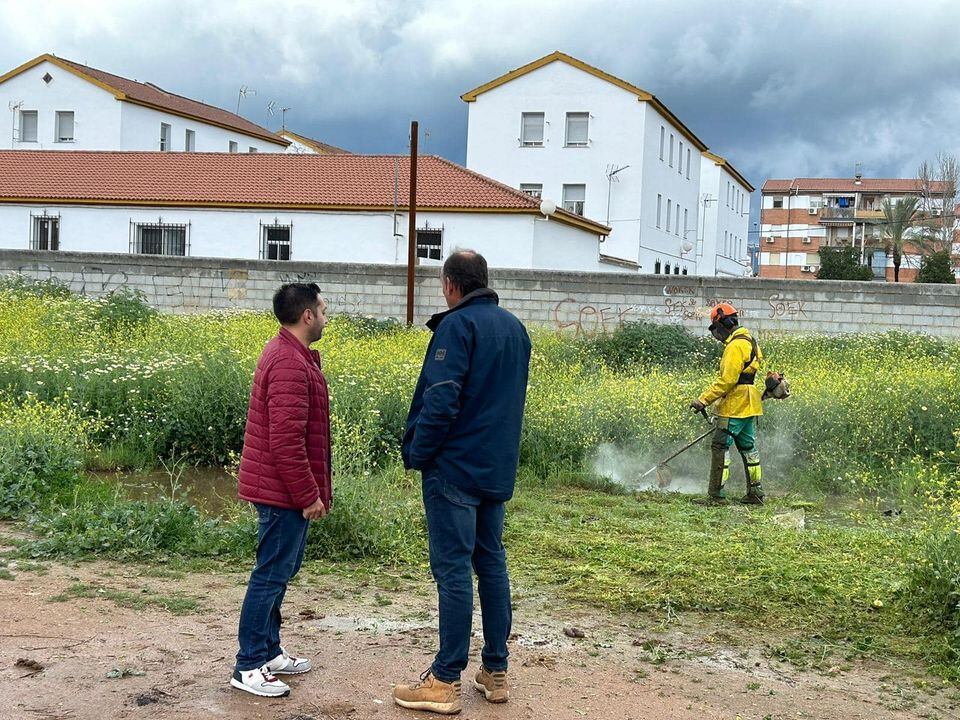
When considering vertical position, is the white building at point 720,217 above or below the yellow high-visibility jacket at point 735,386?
above

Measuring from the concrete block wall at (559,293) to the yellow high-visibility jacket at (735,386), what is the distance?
10952mm

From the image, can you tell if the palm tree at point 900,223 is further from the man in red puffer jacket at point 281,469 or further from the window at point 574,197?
the man in red puffer jacket at point 281,469

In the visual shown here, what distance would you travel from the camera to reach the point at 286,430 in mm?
4547

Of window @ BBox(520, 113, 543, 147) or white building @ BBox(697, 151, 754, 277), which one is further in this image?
white building @ BBox(697, 151, 754, 277)

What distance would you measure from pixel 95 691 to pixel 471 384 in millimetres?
2053

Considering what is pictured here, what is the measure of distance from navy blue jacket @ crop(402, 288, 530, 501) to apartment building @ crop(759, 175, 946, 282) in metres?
91.0

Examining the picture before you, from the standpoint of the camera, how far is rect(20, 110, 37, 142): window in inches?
1855

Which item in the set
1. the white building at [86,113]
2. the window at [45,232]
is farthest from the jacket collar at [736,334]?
the white building at [86,113]

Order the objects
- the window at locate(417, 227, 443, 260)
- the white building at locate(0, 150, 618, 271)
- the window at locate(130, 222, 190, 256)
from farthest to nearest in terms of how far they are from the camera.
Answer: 1. the window at locate(130, 222, 190, 256)
2. the window at locate(417, 227, 443, 260)
3. the white building at locate(0, 150, 618, 271)

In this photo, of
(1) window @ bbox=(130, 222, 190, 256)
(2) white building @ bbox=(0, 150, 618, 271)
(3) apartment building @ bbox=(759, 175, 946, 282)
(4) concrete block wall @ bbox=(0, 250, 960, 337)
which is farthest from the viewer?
(3) apartment building @ bbox=(759, 175, 946, 282)

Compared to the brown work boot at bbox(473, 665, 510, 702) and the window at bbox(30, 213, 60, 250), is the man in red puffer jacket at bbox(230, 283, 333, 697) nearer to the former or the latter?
the brown work boot at bbox(473, 665, 510, 702)

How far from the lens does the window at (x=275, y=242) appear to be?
32.2 m

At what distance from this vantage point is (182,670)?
4.84 metres

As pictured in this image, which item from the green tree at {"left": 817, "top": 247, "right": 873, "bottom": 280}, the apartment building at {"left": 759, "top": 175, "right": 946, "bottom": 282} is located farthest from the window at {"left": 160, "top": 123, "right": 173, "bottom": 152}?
the apartment building at {"left": 759, "top": 175, "right": 946, "bottom": 282}
